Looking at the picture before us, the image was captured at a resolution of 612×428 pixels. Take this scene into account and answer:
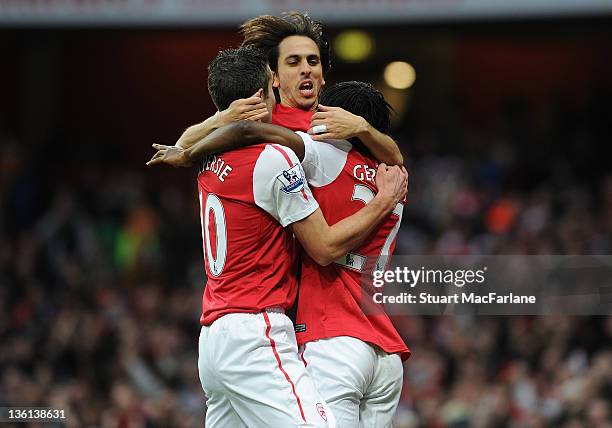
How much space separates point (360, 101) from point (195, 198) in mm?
9386

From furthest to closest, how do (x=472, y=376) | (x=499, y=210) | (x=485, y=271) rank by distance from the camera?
(x=499, y=210) < (x=472, y=376) < (x=485, y=271)

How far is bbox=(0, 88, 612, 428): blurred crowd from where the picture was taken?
9.41 m

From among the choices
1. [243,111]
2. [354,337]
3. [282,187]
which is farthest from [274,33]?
[354,337]

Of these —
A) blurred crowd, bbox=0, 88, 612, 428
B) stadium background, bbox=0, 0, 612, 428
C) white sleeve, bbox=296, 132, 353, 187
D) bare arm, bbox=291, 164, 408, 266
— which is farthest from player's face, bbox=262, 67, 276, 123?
blurred crowd, bbox=0, 88, 612, 428

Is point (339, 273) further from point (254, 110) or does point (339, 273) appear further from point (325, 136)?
point (254, 110)

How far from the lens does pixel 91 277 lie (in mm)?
12961

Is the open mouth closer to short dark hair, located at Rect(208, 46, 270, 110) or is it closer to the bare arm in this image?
short dark hair, located at Rect(208, 46, 270, 110)

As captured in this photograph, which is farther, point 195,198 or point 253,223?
point 195,198

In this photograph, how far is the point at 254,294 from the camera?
4430 mm

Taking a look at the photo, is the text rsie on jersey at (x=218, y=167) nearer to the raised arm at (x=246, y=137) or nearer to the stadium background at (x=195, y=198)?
the raised arm at (x=246, y=137)

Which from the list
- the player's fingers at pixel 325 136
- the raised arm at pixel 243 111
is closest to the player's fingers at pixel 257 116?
the raised arm at pixel 243 111

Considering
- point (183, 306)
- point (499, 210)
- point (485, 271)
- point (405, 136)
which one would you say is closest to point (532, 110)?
point (405, 136)

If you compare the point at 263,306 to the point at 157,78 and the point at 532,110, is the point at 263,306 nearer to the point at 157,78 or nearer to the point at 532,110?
the point at 532,110

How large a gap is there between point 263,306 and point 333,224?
1.48 ft
